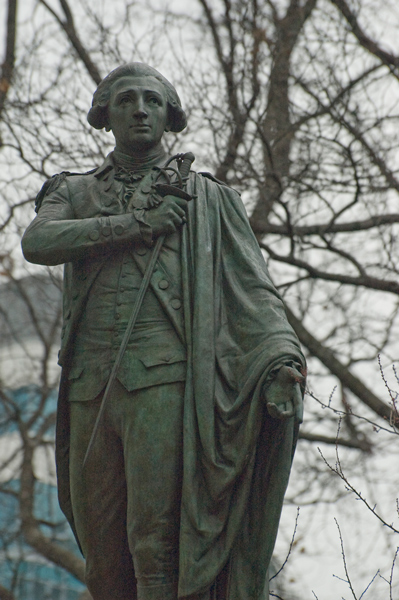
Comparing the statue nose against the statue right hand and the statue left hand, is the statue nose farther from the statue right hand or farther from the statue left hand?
the statue left hand

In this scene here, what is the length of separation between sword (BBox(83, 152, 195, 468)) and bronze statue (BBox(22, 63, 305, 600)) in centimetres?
1

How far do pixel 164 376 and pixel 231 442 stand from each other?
0.39 m

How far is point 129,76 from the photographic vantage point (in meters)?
5.28

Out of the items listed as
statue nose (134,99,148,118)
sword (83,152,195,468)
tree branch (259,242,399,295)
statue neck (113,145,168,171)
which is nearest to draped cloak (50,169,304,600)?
sword (83,152,195,468)

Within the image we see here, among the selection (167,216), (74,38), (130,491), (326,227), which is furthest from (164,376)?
(74,38)

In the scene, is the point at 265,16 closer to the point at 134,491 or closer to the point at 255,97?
the point at 255,97

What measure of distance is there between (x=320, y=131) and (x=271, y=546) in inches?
298

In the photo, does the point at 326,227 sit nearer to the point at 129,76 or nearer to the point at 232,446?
the point at 129,76

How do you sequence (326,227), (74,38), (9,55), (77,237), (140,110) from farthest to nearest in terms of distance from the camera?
(9,55)
(74,38)
(326,227)
(140,110)
(77,237)

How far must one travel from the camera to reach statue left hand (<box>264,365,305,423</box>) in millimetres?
4555

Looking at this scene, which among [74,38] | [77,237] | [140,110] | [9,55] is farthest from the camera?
[9,55]

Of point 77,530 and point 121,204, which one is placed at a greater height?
point 121,204

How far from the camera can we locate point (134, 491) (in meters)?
4.74

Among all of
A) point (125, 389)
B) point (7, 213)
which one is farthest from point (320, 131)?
point (125, 389)
